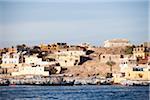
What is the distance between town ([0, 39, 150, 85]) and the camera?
12633 mm

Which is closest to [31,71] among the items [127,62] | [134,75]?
[127,62]

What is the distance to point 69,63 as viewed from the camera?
49.0 ft

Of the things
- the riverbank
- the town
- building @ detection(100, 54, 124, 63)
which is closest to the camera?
the riverbank

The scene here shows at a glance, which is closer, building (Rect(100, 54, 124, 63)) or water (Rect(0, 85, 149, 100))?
water (Rect(0, 85, 149, 100))

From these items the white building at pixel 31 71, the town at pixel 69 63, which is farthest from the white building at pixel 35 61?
the white building at pixel 31 71

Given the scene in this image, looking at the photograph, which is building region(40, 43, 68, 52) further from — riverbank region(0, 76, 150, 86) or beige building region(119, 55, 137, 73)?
beige building region(119, 55, 137, 73)

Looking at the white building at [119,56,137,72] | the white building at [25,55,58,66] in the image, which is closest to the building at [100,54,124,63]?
the white building at [119,56,137,72]

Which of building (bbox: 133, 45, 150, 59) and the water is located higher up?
building (bbox: 133, 45, 150, 59)

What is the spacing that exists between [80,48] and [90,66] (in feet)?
1.79

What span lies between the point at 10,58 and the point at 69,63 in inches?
61.9

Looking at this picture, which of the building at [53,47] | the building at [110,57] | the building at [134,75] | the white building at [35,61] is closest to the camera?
the building at [134,75]

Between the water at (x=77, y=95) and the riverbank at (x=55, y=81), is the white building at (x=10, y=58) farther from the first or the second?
the water at (x=77, y=95)

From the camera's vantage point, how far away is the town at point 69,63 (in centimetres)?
1263

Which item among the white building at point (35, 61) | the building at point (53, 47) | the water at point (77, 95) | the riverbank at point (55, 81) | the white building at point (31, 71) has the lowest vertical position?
the water at point (77, 95)
